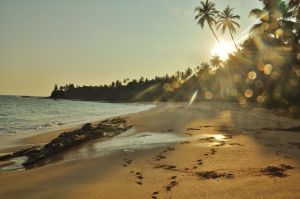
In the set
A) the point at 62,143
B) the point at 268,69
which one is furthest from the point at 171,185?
the point at 268,69

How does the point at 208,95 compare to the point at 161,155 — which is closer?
the point at 161,155

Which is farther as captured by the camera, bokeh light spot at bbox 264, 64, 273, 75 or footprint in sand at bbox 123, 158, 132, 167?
bokeh light spot at bbox 264, 64, 273, 75

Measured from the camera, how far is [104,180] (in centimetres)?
660

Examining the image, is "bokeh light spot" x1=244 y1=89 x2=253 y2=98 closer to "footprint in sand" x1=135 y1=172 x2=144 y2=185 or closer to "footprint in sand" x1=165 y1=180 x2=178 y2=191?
"footprint in sand" x1=135 y1=172 x2=144 y2=185

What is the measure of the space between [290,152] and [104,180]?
14.2 feet

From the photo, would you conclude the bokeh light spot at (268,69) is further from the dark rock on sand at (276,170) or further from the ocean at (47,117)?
the dark rock on sand at (276,170)

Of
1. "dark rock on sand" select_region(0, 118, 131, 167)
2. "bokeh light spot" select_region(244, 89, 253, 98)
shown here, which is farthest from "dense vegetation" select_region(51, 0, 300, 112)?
"dark rock on sand" select_region(0, 118, 131, 167)

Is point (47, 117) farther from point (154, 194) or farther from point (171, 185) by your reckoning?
point (154, 194)

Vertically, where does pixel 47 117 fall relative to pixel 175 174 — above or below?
below

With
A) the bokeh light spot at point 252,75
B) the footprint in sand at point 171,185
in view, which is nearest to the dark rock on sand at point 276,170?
the footprint in sand at point 171,185

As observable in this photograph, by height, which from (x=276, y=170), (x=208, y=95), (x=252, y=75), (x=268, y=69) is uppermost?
(x=268, y=69)

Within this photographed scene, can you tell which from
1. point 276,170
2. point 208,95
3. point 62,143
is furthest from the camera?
point 208,95

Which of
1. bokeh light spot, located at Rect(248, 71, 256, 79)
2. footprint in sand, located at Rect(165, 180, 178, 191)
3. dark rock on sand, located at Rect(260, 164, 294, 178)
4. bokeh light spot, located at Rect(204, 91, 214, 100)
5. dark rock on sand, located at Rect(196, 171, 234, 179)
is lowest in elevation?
footprint in sand, located at Rect(165, 180, 178, 191)

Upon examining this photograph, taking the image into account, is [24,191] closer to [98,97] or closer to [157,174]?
[157,174]
